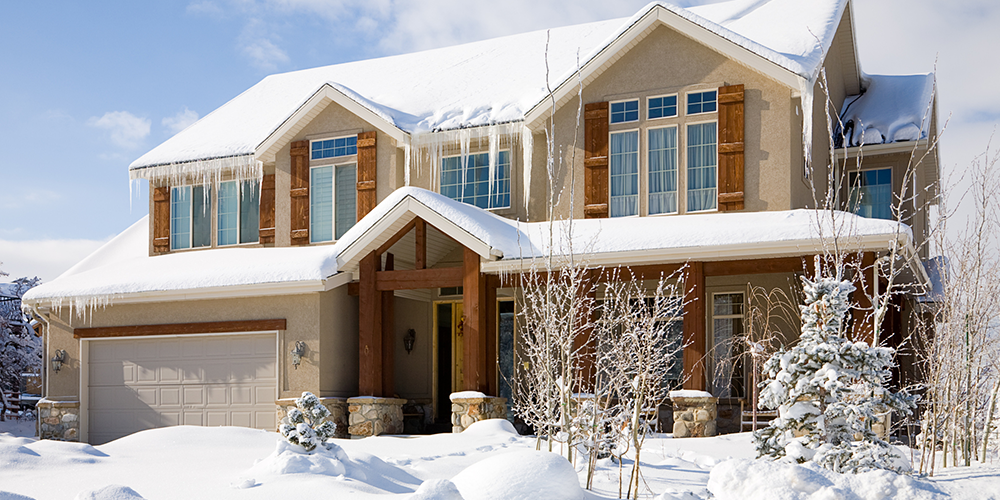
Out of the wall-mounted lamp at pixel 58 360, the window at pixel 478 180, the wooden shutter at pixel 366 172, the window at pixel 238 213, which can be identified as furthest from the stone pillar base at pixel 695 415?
the wall-mounted lamp at pixel 58 360

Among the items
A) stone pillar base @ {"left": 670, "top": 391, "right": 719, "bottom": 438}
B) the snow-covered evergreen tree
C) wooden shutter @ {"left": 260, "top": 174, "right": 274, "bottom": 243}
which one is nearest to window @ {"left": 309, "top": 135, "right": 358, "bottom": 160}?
wooden shutter @ {"left": 260, "top": 174, "right": 274, "bottom": 243}

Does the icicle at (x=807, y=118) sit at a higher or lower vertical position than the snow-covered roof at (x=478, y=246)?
higher

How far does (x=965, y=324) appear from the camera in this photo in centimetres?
838

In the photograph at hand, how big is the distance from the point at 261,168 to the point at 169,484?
911cm

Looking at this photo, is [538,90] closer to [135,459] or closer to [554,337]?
[554,337]

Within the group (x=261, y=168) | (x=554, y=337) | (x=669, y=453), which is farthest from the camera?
(x=261, y=168)

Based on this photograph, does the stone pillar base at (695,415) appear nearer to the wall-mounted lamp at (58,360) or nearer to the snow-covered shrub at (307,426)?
the snow-covered shrub at (307,426)

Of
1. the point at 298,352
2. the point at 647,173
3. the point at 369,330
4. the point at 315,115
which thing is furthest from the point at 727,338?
the point at 315,115

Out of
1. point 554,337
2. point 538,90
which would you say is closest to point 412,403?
point 538,90

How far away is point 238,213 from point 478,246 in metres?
6.02

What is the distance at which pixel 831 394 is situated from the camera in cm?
699

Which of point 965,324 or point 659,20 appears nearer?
point 965,324

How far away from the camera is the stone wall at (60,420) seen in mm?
13695

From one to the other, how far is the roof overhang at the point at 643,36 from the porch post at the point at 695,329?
9.55 feet
